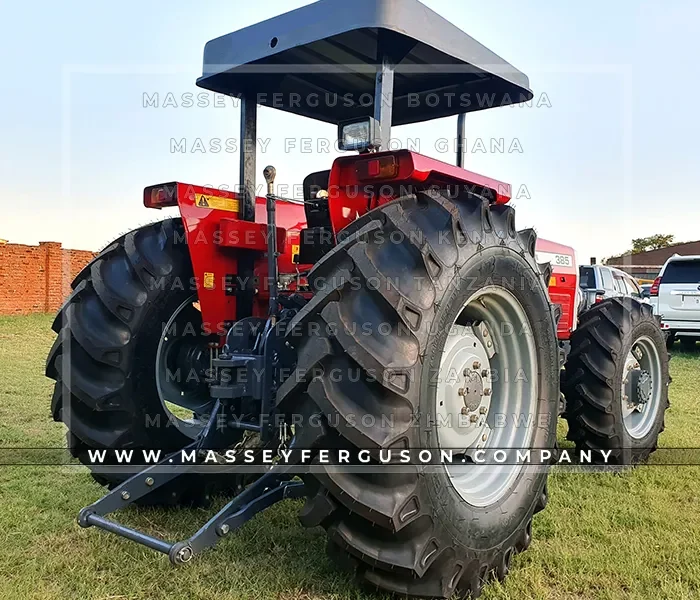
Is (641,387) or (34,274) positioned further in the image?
(34,274)

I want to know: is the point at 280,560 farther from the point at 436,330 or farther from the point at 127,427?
the point at 436,330

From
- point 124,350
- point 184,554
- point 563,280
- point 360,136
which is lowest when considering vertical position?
point 184,554

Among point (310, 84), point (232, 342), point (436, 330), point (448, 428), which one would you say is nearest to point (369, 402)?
point (436, 330)

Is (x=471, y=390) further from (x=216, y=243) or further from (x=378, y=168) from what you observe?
(x=216, y=243)

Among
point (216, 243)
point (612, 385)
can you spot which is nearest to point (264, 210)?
point (216, 243)

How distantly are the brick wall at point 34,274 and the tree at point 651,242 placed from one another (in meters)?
39.1

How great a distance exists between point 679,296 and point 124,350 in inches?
468

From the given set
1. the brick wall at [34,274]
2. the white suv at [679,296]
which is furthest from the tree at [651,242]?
the brick wall at [34,274]

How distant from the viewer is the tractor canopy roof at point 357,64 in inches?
109

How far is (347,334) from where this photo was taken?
2184mm

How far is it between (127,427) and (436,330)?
173cm

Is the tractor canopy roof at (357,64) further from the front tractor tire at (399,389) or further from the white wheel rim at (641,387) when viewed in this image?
the white wheel rim at (641,387)

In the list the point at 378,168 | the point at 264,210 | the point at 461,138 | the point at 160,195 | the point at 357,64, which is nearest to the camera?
the point at 378,168

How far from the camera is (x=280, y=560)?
2846 mm
